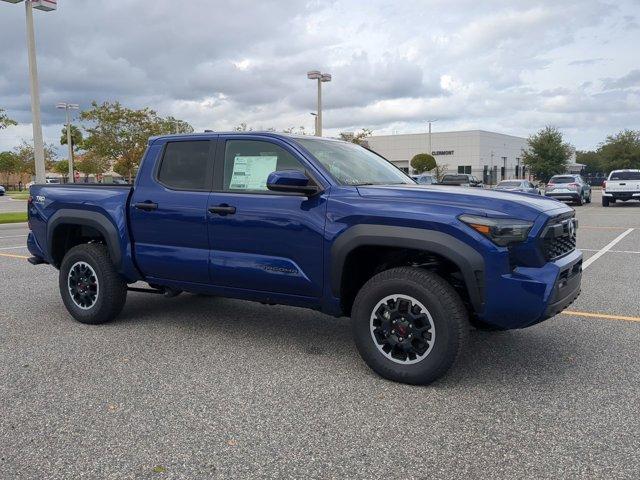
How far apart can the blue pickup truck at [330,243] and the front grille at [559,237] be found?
0.05ft

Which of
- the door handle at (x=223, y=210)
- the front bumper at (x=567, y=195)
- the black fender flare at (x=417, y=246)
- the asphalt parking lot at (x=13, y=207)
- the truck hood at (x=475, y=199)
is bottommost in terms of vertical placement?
the asphalt parking lot at (x=13, y=207)

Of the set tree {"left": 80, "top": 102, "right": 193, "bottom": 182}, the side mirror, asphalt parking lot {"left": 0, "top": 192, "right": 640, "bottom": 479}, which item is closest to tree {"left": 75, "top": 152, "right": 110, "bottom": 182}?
tree {"left": 80, "top": 102, "right": 193, "bottom": 182}

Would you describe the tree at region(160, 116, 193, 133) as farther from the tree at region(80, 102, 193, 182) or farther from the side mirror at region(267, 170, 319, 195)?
the side mirror at region(267, 170, 319, 195)

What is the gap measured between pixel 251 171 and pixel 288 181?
76cm

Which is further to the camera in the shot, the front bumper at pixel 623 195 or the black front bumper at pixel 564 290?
the front bumper at pixel 623 195

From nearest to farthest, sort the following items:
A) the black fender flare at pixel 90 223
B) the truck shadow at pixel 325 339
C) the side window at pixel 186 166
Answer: the truck shadow at pixel 325 339 < the side window at pixel 186 166 < the black fender flare at pixel 90 223

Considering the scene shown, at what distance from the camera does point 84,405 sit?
360cm

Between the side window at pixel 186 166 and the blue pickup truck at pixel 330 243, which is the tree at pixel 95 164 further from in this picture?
the side window at pixel 186 166

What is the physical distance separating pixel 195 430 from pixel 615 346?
11.6 feet

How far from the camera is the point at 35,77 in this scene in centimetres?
1816

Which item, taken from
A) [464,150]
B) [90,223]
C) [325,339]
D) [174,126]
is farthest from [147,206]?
[464,150]

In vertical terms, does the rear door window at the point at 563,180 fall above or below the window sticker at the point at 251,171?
below

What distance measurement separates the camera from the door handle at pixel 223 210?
453 cm

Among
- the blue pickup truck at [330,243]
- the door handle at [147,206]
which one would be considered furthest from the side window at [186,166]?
the door handle at [147,206]
